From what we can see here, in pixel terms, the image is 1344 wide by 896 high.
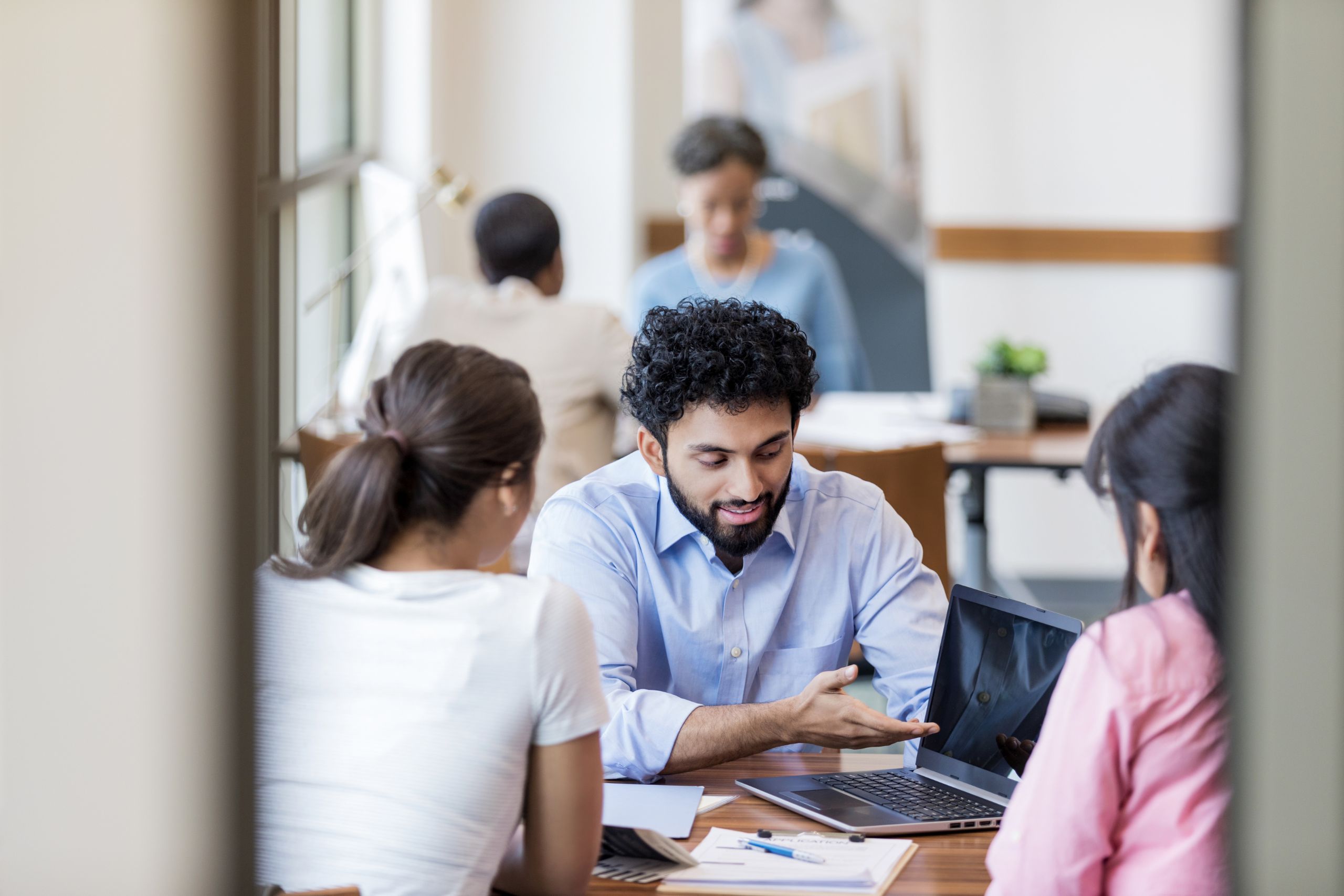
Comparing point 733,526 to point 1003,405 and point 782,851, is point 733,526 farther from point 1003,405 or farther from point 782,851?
point 1003,405

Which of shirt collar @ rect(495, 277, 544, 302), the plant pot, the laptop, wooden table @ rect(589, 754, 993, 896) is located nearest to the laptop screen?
the laptop

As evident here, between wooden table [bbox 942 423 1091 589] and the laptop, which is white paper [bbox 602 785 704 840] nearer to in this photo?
the laptop

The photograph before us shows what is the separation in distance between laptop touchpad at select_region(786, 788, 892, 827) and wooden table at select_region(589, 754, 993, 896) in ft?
0.08

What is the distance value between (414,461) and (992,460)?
2.02 m

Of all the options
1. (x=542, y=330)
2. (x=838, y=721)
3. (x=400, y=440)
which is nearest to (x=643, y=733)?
(x=838, y=721)

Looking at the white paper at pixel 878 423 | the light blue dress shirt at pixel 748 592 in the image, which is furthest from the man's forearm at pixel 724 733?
the white paper at pixel 878 423

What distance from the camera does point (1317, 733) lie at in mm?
588

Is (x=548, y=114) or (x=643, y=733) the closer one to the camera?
(x=643, y=733)

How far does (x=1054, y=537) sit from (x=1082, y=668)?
153 inches

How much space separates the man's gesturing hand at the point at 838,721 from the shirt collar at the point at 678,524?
279 millimetres

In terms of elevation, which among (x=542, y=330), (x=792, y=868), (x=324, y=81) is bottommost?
(x=792, y=868)

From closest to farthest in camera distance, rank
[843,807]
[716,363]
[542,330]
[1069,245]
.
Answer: [843,807] < [716,363] < [542,330] < [1069,245]

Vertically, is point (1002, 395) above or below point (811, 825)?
above

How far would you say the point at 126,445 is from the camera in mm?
580
